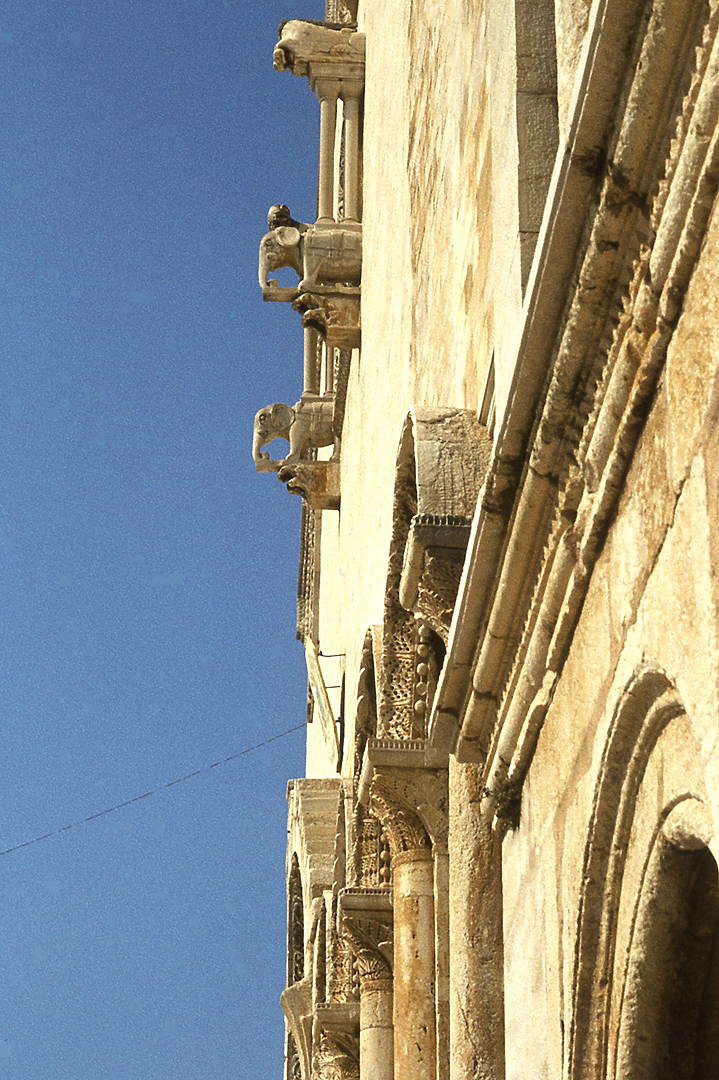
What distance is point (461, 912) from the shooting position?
5.53 metres

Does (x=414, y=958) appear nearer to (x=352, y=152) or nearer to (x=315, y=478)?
(x=352, y=152)

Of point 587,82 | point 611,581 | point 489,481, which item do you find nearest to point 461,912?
point 489,481

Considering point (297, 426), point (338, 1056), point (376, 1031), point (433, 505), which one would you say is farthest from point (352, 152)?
point (433, 505)

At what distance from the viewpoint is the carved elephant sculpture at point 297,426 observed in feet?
48.9

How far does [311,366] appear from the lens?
1652 centimetres

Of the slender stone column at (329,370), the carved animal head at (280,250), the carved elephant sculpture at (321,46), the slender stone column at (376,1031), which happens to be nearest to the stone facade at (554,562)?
the slender stone column at (376,1031)

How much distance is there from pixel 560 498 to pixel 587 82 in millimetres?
1006

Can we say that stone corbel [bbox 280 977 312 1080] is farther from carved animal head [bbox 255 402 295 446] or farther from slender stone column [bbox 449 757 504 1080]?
slender stone column [bbox 449 757 504 1080]

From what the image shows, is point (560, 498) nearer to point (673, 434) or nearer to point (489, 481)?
point (489, 481)

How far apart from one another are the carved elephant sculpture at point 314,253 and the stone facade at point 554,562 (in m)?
3.84

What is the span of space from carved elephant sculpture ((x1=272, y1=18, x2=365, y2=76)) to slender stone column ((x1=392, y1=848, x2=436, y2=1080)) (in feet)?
26.5

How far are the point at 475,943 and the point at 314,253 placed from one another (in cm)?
746

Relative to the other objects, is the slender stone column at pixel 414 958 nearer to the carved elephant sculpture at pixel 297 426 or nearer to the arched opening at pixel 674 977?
the arched opening at pixel 674 977

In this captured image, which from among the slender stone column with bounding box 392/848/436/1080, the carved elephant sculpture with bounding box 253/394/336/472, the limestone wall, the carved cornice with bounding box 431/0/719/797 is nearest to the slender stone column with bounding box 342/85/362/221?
the carved elephant sculpture with bounding box 253/394/336/472
